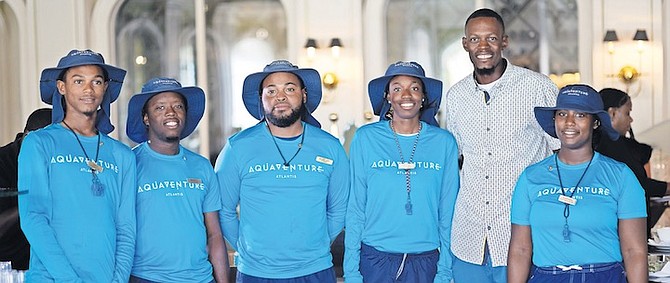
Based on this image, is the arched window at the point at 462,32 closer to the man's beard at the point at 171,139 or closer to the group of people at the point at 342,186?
the group of people at the point at 342,186

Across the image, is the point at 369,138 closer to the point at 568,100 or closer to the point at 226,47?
the point at 568,100

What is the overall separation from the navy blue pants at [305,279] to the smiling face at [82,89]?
904 millimetres

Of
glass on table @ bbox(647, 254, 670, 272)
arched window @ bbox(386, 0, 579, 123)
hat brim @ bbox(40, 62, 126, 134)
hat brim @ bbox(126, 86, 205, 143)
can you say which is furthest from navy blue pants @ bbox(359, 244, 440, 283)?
arched window @ bbox(386, 0, 579, 123)

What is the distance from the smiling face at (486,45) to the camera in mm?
4195

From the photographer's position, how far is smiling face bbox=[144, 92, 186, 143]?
398 centimetres

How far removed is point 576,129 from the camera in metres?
3.79

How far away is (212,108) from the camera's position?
388 inches

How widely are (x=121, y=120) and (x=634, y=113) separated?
4.89m

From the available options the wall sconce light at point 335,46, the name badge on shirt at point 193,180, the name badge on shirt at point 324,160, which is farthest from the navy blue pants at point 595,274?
the wall sconce light at point 335,46

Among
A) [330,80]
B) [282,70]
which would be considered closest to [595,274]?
[282,70]

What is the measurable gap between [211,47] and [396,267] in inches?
244

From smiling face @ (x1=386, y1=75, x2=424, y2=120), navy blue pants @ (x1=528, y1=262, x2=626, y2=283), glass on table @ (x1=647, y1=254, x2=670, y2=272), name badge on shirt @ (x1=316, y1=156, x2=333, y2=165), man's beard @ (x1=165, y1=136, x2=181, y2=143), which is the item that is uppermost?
smiling face @ (x1=386, y1=75, x2=424, y2=120)

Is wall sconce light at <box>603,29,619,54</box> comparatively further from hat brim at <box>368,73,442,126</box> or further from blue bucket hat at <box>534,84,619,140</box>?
blue bucket hat at <box>534,84,619,140</box>

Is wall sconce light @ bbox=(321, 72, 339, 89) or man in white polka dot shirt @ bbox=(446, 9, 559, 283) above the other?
wall sconce light @ bbox=(321, 72, 339, 89)
